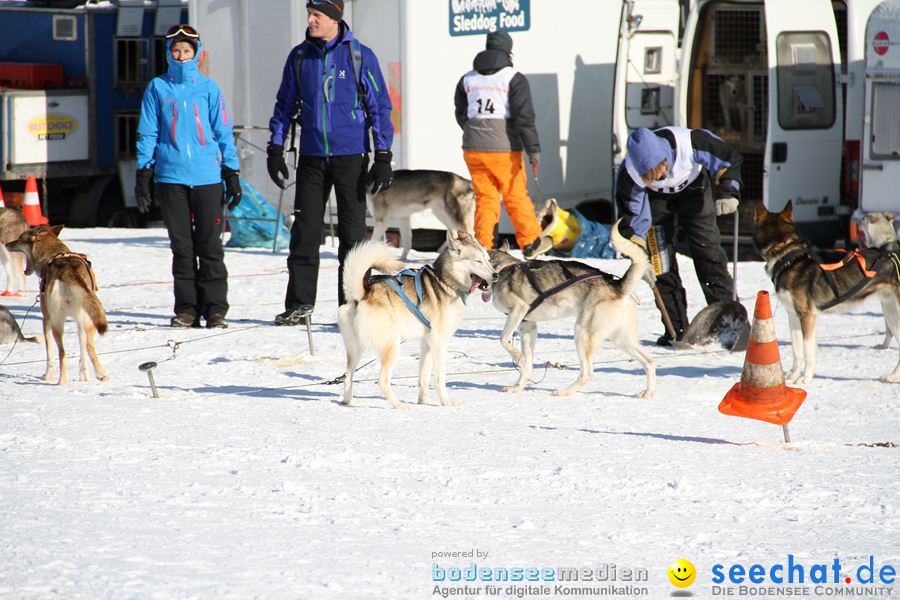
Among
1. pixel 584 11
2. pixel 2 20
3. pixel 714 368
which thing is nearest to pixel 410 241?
pixel 584 11

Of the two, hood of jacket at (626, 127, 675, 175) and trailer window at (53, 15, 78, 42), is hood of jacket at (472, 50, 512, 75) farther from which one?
trailer window at (53, 15, 78, 42)

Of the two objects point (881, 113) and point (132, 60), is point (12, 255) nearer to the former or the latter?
point (132, 60)

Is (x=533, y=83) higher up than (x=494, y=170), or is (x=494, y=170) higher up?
(x=533, y=83)

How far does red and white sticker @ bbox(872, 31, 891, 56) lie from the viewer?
10.5 m

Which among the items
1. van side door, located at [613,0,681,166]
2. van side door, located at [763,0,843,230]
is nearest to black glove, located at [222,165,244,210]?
van side door, located at [613,0,681,166]

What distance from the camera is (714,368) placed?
729cm

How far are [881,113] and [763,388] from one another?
6292mm

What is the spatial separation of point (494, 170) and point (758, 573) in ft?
25.1

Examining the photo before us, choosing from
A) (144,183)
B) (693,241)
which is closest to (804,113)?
(693,241)

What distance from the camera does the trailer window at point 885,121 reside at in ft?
35.0

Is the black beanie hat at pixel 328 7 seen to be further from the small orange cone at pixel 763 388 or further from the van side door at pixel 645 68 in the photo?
the van side door at pixel 645 68

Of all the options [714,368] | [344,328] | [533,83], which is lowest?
[714,368]

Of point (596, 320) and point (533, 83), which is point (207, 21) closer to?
point (533, 83)

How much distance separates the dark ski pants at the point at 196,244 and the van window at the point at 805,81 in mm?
A: 5674
